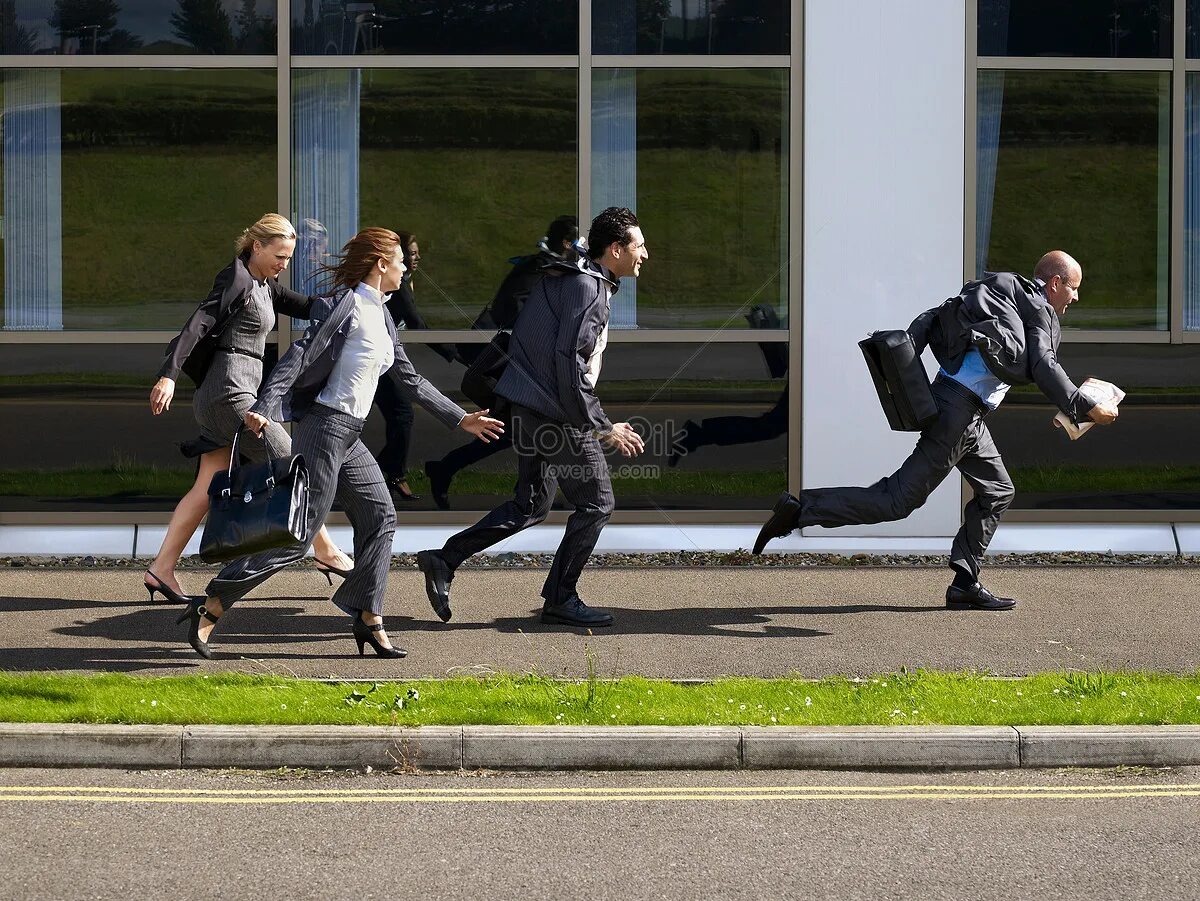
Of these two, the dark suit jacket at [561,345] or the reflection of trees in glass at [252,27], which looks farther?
the reflection of trees in glass at [252,27]

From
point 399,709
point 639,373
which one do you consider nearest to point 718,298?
point 639,373

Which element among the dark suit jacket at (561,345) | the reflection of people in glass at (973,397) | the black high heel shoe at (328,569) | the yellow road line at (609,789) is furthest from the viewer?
the black high heel shoe at (328,569)

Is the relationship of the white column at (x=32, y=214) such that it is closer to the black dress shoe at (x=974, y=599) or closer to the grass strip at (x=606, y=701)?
the grass strip at (x=606, y=701)

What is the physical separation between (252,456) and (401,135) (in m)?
3.23

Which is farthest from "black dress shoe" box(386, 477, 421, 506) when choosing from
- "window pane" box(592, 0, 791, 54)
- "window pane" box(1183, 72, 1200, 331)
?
"window pane" box(1183, 72, 1200, 331)

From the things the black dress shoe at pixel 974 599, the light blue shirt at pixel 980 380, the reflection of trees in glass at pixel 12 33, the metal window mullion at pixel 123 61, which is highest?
the reflection of trees in glass at pixel 12 33

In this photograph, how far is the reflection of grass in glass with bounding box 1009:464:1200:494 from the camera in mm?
10609

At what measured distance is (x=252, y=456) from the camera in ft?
25.7

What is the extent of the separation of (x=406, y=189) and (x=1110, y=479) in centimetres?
471

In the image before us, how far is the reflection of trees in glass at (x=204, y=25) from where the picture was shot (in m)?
10.2

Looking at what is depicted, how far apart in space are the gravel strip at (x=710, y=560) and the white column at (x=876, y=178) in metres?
0.56

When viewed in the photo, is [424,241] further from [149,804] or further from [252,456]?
[149,804]

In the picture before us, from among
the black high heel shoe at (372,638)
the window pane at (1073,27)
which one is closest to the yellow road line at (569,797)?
the black high heel shoe at (372,638)

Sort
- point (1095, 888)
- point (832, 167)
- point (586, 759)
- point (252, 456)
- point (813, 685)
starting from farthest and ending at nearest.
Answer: point (832, 167), point (252, 456), point (813, 685), point (586, 759), point (1095, 888)
